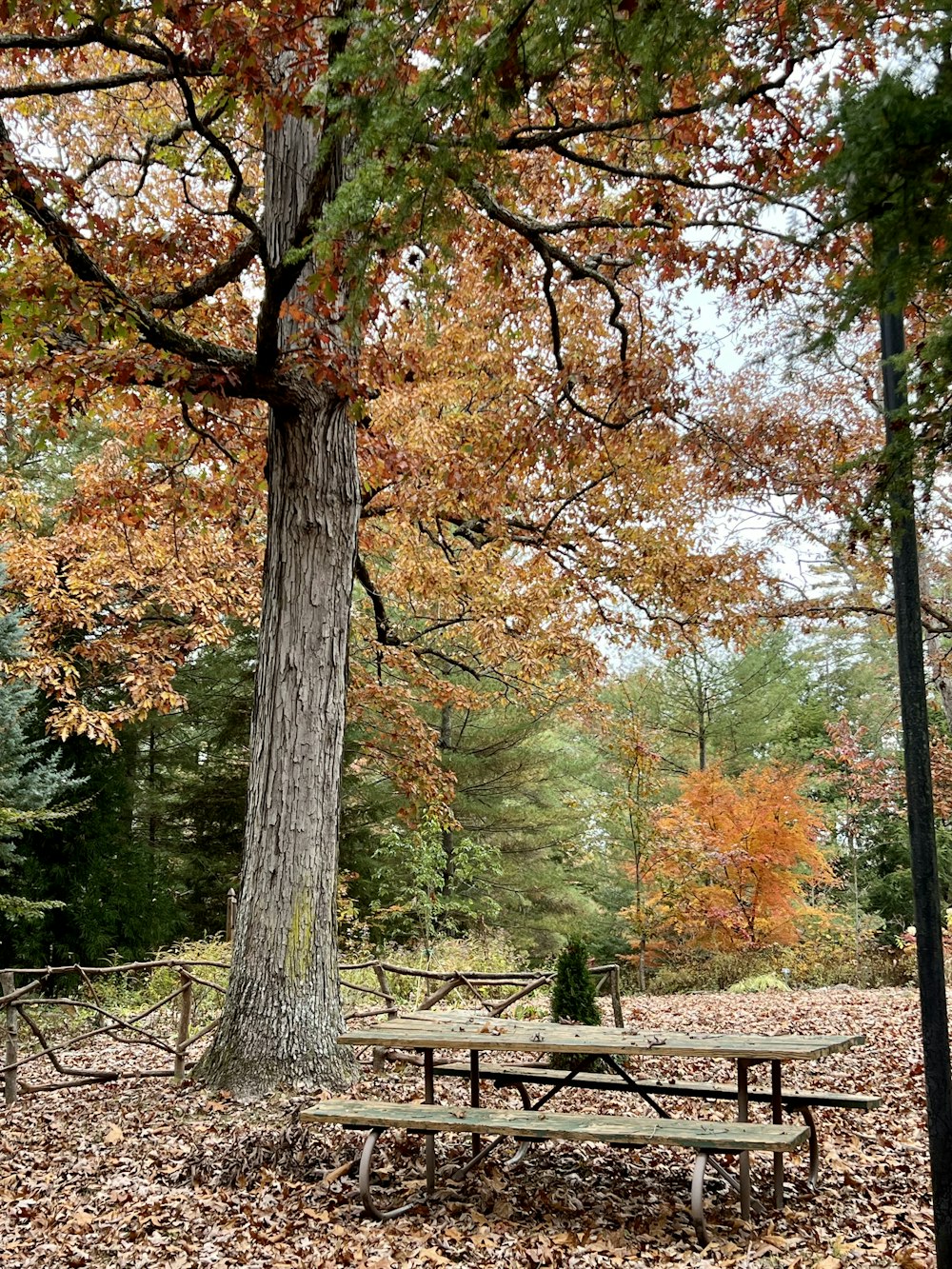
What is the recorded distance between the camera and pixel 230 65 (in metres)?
5.30

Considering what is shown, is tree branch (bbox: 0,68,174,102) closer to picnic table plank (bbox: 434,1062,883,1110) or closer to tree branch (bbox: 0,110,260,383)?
tree branch (bbox: 0,110,260,383)

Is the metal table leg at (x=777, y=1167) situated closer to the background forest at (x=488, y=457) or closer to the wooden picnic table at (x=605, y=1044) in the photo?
the wooden picnic table at (x=605, y=1044)

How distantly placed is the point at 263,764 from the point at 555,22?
4.25m

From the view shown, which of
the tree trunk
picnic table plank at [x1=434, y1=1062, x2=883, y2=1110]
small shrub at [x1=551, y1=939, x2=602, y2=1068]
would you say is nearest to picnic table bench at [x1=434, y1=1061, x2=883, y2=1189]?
picnic table plank at [x1=434, y1=1062, x2=883, y2=1110]

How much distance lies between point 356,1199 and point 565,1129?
1071mm

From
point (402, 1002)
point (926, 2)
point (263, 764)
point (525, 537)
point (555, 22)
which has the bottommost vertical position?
point (402, 1002)

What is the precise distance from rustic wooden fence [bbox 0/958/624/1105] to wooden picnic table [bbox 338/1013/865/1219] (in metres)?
0.85

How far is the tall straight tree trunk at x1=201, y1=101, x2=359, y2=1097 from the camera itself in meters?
5.49

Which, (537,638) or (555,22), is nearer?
(555,22)

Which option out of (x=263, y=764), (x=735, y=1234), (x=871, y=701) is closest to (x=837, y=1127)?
(x=735, y=1234)

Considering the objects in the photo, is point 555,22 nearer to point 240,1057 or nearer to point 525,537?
point 240,1057

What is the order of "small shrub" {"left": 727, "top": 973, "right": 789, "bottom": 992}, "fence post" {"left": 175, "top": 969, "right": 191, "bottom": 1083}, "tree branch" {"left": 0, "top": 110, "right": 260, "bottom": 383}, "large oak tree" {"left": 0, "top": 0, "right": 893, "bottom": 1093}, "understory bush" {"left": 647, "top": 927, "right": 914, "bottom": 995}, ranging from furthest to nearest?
"understory bush" {"left": 647, "top": 927, "right": 914, "bottom": 995} → "small shrub" {"left": 727, "top": 973, "right": 789, "bottom": 992} → "fence post" {"left": 175, "top": 969, "right": 191, "bottom": 1083} → "tree branch" {"left": 0, "top": 110, "right": 260, "bottom": 383} → "large oak tree" {"left": 0, "top": 0, "right": 893, "bottom": 1093}

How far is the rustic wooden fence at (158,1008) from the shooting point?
5957mm

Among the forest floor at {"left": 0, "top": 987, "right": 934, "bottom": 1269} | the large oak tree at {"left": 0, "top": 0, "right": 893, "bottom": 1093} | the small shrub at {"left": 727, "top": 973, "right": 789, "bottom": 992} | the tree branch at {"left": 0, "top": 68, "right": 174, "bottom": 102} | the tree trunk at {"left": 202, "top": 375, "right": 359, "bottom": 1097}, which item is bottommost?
the small shrub at {"left": 727, "top": 973, "right": 789, "bottom": 992}
